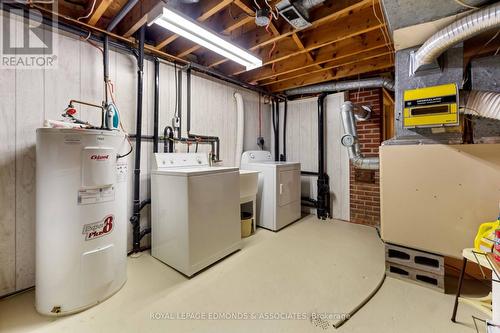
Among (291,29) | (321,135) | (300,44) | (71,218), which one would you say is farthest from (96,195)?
(321,135)

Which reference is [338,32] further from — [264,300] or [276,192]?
[264,300]

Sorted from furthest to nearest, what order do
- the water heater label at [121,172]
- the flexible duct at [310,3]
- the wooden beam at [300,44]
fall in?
1. the wooden beam at [300,44]
2. the water heater label at [121,172]
3. the flexible duct at [310,3]

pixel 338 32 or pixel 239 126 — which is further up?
pixel 338 32

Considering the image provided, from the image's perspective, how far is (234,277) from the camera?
2010 millimetres

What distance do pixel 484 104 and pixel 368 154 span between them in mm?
1911

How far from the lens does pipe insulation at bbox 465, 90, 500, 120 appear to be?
1.55m

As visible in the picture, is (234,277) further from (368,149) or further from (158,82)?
(368,149)

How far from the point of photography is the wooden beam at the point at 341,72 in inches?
116

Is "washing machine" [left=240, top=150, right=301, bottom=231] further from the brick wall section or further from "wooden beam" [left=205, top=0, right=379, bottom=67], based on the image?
"wooden beam" [left=205, top=0, right=379, bottom=67]

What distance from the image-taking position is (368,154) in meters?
3.49

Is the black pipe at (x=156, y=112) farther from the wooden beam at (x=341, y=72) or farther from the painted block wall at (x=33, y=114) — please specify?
the wooden beam at (x=341, y=72)

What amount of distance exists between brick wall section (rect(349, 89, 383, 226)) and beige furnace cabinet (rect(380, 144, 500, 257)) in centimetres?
156

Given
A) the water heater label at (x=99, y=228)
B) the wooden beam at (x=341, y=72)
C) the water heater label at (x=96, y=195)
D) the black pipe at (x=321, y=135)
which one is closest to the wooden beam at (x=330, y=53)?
the wooden beam at (x=341, y=72)

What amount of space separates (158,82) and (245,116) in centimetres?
166
